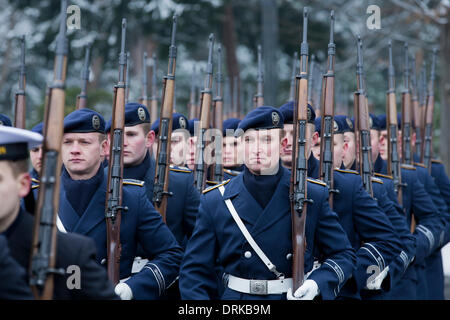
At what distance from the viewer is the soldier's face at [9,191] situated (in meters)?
2.59

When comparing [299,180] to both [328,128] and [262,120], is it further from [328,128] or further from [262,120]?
[328,128]

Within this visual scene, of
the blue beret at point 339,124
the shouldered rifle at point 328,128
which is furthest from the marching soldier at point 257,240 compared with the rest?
the blue beret at point 339,124

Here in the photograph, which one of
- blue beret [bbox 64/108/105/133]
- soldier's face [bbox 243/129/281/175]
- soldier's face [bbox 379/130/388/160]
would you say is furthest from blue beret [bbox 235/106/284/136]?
soldier's face [bbox 379/130/388/160]

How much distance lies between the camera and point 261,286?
3.85 meters

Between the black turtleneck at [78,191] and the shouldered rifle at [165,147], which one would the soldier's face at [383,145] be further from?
the black turtleneck at [78,191]

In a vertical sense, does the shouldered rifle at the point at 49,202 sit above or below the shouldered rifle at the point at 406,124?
below

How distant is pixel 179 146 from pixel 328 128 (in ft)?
5.21

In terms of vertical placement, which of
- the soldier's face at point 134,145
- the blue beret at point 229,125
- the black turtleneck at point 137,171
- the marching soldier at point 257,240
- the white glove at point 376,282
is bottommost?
the white glove at point 376,282

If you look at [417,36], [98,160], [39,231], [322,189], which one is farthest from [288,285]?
[417,36]

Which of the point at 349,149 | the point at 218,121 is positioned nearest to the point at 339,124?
the point at 349,149

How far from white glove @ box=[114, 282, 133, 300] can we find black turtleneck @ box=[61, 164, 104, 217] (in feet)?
1.65

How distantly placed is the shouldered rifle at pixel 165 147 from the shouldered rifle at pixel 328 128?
1166mm

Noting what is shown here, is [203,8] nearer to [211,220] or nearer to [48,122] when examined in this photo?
[211,220]

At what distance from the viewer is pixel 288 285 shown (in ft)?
12.8
